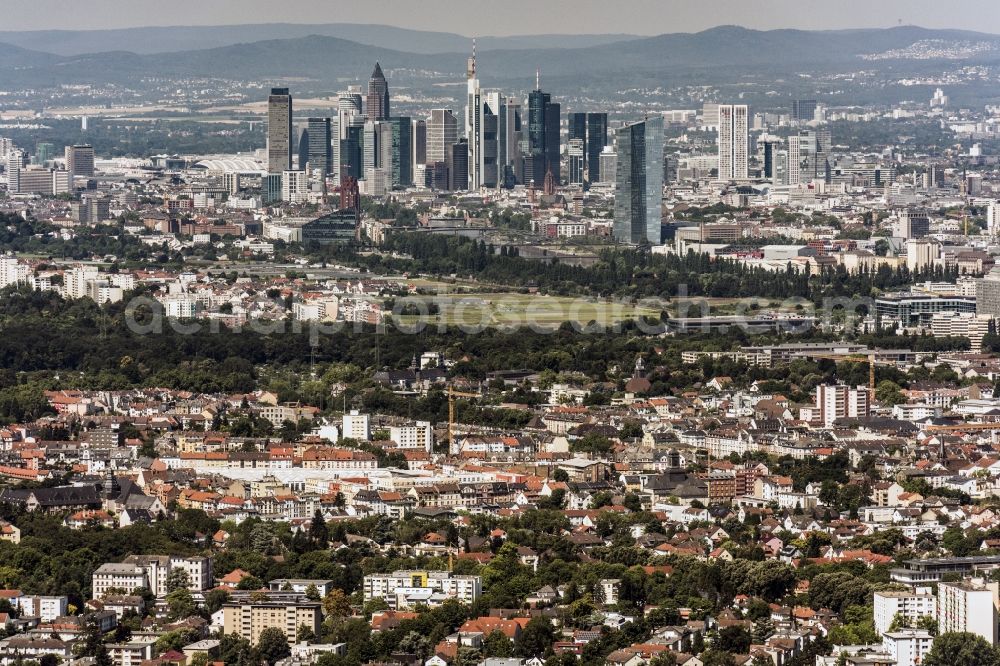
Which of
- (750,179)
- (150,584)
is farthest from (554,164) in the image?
(150,584)

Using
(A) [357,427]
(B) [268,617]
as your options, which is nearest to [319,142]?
(A) [357,427]

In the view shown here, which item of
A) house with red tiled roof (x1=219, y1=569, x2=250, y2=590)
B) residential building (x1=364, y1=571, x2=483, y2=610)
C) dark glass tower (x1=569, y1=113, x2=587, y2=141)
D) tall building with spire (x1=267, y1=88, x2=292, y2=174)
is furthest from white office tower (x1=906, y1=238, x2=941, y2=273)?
dark glass tower (x1=569, y1=113, x2=587, y2=141)

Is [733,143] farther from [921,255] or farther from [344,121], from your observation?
[921,255]

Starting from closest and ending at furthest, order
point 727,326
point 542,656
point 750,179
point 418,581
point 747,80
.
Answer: point 542,656 → point 418,581 → point 727,326 → point 750,179 → point 747,80

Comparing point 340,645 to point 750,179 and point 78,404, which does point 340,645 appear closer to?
point 78,404

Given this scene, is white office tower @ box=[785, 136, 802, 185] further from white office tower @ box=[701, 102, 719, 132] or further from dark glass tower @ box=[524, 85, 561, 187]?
white office tower @ box=[701, 102, 719, 132]
